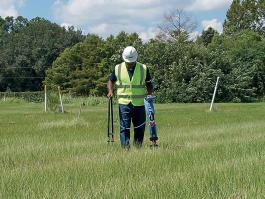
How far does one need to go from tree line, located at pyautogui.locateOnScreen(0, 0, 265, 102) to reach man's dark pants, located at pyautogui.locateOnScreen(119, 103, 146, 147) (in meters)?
36.3

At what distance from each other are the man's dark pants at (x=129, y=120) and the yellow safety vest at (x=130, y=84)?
120 mm

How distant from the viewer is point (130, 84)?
11.0 metres

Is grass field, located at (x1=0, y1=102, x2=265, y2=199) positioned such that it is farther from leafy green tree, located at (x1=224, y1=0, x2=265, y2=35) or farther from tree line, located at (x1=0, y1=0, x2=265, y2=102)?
leafy green tree, located at (x1=224, y1=0, x2=265, y2=35)

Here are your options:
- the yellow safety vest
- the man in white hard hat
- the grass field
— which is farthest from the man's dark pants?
Answer: the grass field

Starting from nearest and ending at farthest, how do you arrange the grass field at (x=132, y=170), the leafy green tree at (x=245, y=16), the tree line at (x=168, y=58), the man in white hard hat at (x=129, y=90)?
the grass field at (x=132, y=170)
the man in white hard hat at (x=129, y=90)
the tree line at (x=168, y=58)
the leafy green tree at (x=245, y=16)

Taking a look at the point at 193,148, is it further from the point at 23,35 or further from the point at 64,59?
the point at 23,35

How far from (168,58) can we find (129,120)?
3963 cm

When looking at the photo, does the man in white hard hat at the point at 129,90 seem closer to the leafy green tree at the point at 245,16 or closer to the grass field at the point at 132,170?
the grass field at the point at 132,170

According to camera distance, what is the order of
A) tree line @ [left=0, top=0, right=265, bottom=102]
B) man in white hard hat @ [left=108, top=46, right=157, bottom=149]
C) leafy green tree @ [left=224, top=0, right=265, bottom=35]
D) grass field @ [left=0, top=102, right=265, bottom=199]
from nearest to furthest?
grass field @ [left=0, top=102, right=265, bottom=199], man in white hard hat @ [left=108, top=46, right=157, bottom=149], tree line @ [left=0, top=0, right=265, bottom=102], leafy green tree @ [left=224, top=0, right=265, bottom=35]

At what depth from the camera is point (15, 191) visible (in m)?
6.08

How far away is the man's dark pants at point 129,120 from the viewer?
1098 cm

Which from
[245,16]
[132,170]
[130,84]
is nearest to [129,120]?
[130,84]

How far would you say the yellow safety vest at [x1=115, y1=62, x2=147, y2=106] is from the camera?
1096 cm

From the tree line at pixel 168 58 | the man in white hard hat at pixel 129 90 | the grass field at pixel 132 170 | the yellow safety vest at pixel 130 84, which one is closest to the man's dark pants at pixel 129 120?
the man in white hard hat at pixel 129 90
